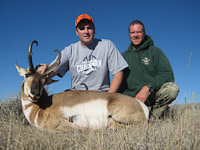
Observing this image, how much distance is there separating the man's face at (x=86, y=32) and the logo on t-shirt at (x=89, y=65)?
1.24 feet

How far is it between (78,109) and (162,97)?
2.03 m

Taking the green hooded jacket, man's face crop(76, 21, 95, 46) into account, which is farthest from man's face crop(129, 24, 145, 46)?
man's face crop(76, 21, 95, 46)

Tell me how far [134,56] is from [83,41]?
133cm

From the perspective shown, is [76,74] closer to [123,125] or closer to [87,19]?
[87,19]

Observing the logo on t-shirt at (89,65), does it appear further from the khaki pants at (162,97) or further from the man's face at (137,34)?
the khaki pants at (162,97)

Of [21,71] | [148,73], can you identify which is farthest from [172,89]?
[21,71]

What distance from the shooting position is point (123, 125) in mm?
3270

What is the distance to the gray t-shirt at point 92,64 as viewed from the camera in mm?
4211

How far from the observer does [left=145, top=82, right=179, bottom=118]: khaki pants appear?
4.21 meters

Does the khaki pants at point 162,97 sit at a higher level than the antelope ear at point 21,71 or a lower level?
lower

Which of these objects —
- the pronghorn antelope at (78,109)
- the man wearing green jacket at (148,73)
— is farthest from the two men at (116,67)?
the pronghorn antelope at (78,109)

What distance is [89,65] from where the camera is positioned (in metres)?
4.23

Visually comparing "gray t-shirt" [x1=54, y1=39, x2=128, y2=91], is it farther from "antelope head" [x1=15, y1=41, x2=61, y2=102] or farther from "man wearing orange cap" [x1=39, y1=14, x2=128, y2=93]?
"antelope head" [x1=15, y1=41, x2=61, y2=102]

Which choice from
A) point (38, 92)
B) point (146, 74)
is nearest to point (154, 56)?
point (146, 74)
